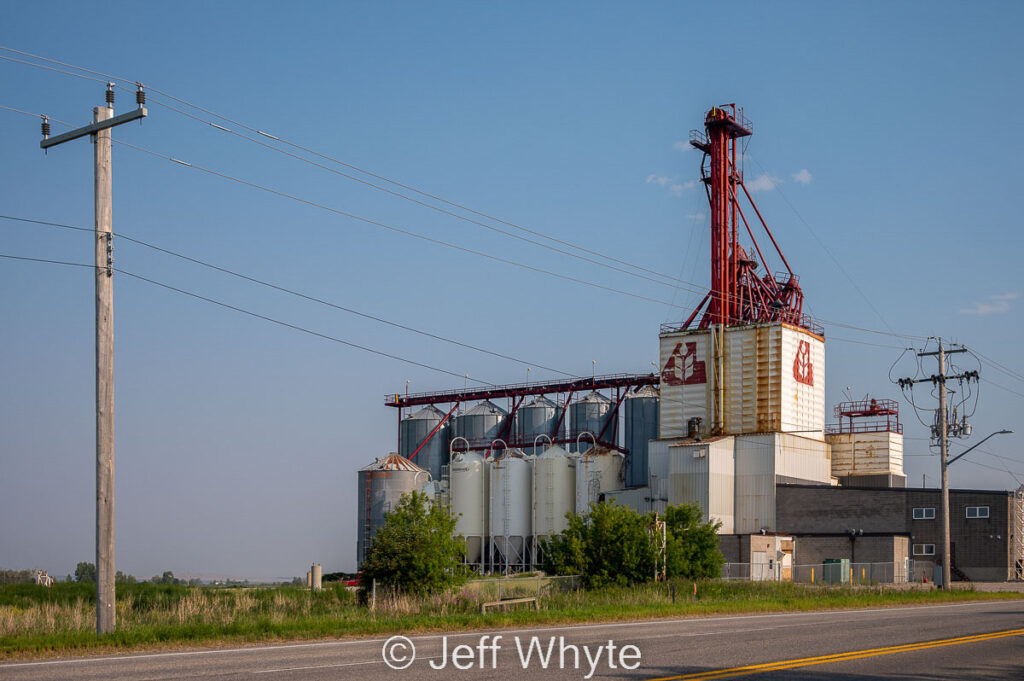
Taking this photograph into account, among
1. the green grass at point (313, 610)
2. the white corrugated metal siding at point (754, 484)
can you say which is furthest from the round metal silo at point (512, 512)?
the green grass at point (313, 610)

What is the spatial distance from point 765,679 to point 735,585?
2850 centimetres

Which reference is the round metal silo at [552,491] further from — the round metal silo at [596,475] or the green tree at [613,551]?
the green tree at [613,551]

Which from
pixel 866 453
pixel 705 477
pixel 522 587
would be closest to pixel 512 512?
pixel 705 477

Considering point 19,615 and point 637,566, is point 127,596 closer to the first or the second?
point 19,615

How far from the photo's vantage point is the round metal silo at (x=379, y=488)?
72.9 meters

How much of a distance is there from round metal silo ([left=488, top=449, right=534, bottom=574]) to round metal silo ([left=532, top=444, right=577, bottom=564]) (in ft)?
3.61

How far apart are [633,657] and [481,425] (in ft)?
225

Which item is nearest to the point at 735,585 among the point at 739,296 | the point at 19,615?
the point at 19,615

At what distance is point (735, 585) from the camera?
4309 centimetres

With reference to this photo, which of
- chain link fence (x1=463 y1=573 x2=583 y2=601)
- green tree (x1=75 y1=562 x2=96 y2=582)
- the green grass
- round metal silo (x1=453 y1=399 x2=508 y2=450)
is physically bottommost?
green tree (x1=75 y1=562 x2=96 y2=582)

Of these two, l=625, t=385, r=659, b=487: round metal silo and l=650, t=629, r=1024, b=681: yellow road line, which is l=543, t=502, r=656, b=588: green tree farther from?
l=625, t=385, r=659, b=487: round metal silo

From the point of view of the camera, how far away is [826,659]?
18.1 m

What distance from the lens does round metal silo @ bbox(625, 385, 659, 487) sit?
7562cm

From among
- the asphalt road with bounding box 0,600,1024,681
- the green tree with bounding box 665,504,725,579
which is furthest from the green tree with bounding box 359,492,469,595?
the green tree with bounding box 665,504,725,579
